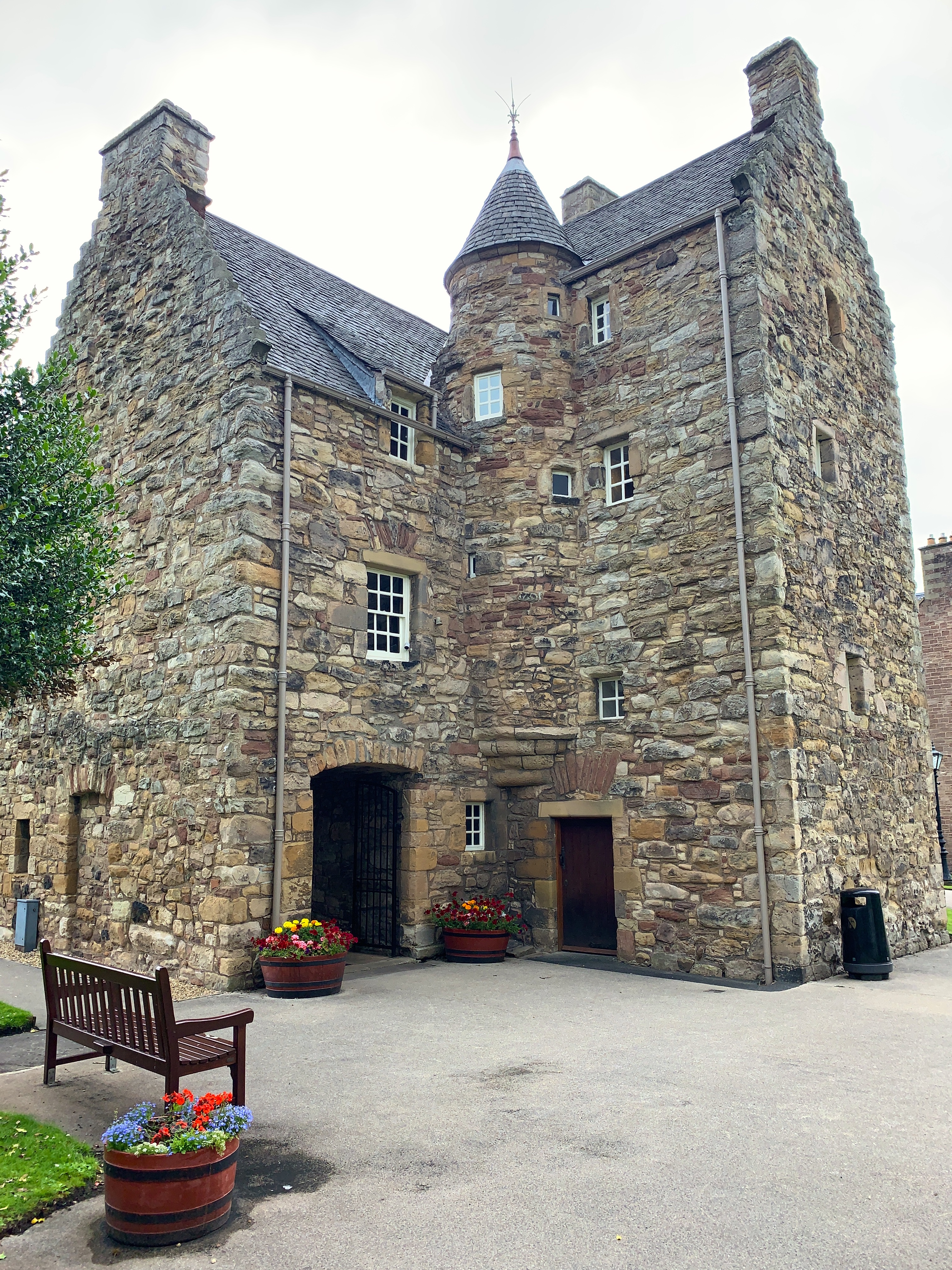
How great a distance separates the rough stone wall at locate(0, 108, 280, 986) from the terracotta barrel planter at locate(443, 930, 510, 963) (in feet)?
8.79

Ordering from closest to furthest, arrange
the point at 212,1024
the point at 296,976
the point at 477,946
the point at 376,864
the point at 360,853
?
1. the point at 212,1024
2. the point at 296,976
3. the point at 477,946
4. the point at 376,864
5. the point at 360,853

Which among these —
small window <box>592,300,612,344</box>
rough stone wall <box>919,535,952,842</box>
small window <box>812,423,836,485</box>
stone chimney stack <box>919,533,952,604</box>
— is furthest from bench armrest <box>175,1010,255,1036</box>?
stone chimney stack <box>919,533,952,604</box>

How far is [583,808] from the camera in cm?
1173

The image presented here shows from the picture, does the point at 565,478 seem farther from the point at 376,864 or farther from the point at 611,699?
the point at 376,864

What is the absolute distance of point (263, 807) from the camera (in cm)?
977

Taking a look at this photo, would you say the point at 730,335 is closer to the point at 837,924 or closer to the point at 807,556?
the point at 807,556

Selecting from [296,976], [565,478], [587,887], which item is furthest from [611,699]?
[296,976]

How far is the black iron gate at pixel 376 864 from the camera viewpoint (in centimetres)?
1194

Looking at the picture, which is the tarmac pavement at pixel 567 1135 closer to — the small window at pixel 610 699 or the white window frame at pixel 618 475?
the small window at pixel 610 699

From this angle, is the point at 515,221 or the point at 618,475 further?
the point at 515,221

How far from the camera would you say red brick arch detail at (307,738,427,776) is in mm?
10445

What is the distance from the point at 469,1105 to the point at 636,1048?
194 centimetres

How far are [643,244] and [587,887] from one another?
8.50 meters

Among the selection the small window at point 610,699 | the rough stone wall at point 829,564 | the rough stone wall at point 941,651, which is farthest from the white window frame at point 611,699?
the rough stone wall at point 941,651
